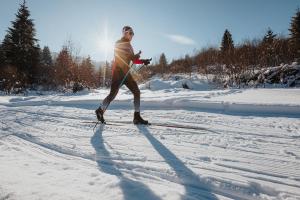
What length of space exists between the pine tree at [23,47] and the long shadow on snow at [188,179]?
3032 cm

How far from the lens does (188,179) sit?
8.20 feet

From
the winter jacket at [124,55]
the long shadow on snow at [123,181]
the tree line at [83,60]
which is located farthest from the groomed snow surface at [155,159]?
the tree line at [83,60]

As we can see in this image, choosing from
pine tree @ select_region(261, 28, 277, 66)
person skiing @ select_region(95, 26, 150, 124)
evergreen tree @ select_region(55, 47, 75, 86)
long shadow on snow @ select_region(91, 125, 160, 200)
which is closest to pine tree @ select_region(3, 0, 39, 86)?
evergreen tree @ select_region(55, 47, 75, 86)

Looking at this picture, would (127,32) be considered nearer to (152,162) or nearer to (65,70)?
(152,162)

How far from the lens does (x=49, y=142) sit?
13.1 ft

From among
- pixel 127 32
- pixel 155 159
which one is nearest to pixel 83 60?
pixel 127 32

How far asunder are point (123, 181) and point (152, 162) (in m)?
0.62

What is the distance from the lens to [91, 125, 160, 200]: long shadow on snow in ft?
7.13

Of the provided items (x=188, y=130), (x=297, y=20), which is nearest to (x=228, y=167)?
(x=188, y=130)

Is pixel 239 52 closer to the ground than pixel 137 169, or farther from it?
farther from it

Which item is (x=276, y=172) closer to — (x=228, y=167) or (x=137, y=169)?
(x=228, y=167)

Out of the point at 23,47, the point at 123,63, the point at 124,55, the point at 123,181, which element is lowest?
the point at 123,181

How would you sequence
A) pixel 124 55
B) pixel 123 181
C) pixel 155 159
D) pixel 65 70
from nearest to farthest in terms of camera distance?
pixel 123 181 < pixel 155 159 < pixel 124 55 < pixel 65 70

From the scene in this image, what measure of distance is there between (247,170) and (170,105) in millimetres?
5242
